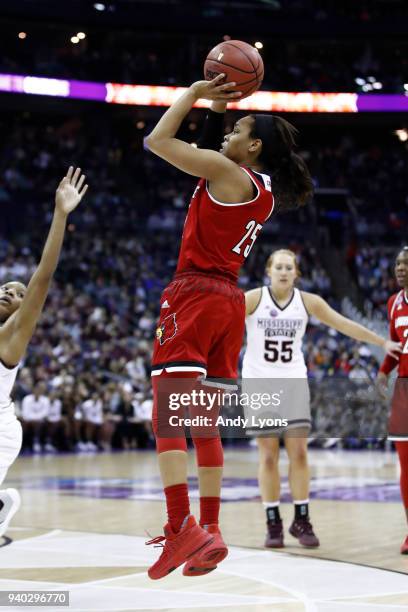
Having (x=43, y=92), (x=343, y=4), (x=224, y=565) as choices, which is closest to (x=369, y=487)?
(x=224, y=565)

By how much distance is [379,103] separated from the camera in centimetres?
2659

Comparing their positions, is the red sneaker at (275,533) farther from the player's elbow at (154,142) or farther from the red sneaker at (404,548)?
the player's elbow at (154,142)

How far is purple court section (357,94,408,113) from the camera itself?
26.6 meters

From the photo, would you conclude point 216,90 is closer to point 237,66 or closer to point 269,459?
point 237,66

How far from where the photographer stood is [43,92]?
24.8 meters

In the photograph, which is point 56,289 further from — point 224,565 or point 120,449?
point 224,565

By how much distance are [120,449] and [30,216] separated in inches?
324

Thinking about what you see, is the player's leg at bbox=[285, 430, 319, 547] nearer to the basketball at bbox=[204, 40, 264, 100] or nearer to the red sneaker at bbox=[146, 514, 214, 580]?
the red sneaker at bbox=[146, 514, 214, 580]

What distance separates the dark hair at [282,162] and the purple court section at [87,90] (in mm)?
20980

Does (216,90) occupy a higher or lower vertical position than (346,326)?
higher

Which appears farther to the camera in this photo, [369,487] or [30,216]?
[30,216]

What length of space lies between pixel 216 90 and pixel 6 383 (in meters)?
1.88

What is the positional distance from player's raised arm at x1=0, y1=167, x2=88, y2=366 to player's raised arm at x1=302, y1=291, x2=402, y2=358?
104 inches

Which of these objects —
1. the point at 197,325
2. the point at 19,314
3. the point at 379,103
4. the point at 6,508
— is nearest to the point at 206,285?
the point at 197,325
